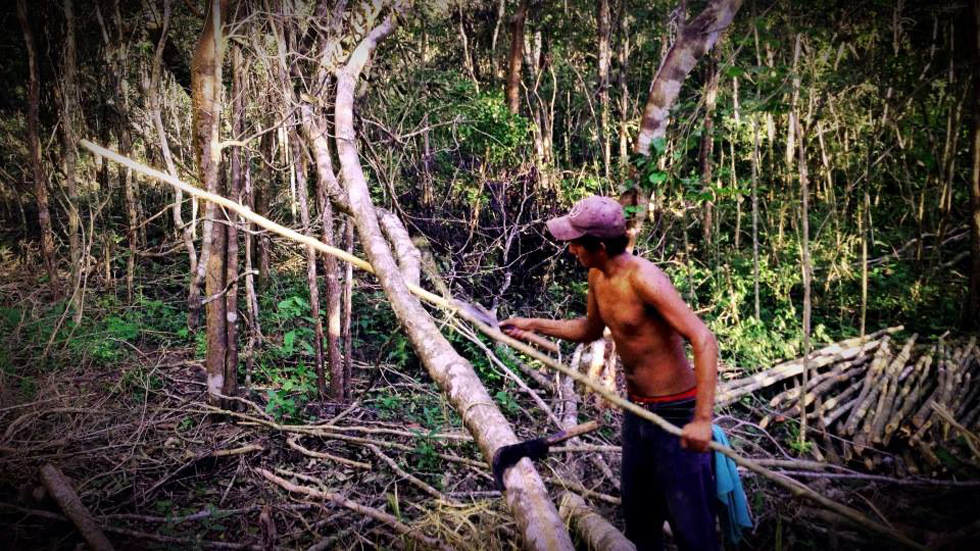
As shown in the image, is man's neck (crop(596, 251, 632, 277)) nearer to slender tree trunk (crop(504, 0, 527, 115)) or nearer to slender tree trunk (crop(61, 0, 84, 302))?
slender tree trunk (crop(61, 0, 84, 302))

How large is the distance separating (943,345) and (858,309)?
129cm

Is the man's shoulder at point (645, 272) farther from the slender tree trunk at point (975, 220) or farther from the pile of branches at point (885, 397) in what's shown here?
the slender tree trunk at point (975, 220)

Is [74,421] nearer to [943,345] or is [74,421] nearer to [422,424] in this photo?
[422,424]

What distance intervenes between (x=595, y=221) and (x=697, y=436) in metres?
0.89

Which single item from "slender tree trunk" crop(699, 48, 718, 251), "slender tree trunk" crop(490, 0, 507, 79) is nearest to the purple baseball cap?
"slender tree trunk" crop(699, 48, 718, 251)

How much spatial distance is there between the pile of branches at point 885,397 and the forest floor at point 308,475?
25cm

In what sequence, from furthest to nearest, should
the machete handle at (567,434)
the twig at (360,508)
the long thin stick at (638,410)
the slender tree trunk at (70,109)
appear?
1. the slender tree trunk at (70,109)
2. the twig at (360,508)
3. the machete handle at (567,434)
4. the long thin stick at (638,410)

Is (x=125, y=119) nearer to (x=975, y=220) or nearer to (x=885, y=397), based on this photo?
(x=885, y=397)

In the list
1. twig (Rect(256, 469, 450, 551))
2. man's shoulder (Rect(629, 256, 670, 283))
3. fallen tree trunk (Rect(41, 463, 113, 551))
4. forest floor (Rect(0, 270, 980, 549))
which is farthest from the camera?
forest floor (Rect(0, 270, 980, 549))

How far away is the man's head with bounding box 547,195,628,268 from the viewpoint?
83.7 inches

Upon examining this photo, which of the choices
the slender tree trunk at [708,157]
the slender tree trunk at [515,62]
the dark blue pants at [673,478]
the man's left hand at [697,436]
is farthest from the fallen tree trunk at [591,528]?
the slender tree trunk at [515,62]

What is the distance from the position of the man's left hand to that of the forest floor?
1198 millimetres

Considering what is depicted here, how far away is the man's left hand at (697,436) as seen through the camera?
6.10 ft

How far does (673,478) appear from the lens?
2.14 metres
